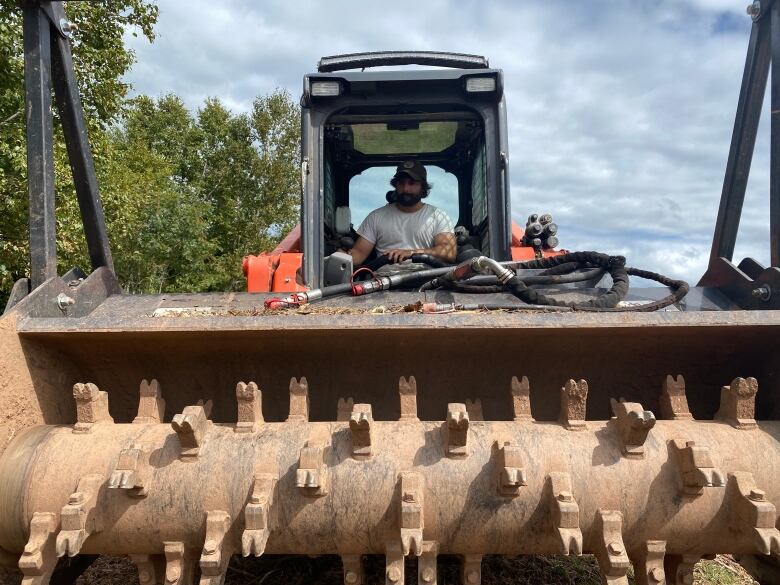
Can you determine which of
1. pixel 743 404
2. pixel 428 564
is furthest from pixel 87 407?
pixel 743 404

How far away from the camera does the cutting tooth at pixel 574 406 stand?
5.85 feet

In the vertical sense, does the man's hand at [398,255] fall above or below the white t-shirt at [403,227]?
below

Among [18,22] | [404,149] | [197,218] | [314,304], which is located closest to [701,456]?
[314,304]

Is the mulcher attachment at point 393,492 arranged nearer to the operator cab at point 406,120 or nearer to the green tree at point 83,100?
the operator cab at point 406,120

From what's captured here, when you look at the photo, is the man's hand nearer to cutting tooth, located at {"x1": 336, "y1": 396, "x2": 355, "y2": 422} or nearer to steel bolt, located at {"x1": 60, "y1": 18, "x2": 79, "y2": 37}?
cutting tooth, located at {"x1": 336, "y1": 396, "x2": 355, "y2": 422}

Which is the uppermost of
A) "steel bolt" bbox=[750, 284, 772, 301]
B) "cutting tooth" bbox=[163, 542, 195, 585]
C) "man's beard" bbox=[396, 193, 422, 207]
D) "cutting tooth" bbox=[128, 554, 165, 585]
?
"man's beard" bbox=[396, 193, 422, 207]

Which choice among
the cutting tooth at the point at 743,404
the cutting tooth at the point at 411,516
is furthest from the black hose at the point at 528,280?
the cutting tooth at the point at 411,516

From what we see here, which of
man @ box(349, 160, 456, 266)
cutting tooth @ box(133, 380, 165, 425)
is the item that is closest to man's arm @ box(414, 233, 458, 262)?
man @ box(349, 160, 456, 266)

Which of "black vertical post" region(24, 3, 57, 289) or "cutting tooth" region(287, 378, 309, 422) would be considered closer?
"cutting tooth" region(287, 378, 309, 422)

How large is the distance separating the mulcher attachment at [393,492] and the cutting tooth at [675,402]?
127 millimetres

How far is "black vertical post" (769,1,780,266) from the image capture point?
2.37 metres

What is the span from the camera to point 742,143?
2.92 meters

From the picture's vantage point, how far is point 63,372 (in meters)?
2.22

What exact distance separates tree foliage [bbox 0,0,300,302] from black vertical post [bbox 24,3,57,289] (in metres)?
6.91
